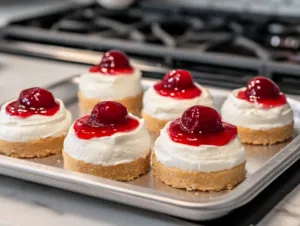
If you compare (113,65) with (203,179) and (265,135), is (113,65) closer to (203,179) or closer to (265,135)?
(265,135)

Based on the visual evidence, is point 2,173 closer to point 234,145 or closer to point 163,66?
point 234,145

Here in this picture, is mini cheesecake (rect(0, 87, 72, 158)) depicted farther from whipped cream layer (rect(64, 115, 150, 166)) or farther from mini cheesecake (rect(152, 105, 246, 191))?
mini cheesecake (rect(152, 105, 246, 191))

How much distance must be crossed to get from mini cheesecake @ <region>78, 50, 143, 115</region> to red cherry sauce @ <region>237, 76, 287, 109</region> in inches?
12.2

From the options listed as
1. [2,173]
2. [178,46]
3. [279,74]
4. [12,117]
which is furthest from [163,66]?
[2,173]

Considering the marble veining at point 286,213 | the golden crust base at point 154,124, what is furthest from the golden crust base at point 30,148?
the marble veining at point 286,213

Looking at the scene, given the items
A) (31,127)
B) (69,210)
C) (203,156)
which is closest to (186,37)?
(31,127)

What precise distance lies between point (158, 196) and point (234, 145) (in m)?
0.20

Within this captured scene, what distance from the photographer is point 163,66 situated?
184 cm

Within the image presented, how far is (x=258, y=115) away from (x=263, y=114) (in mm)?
10

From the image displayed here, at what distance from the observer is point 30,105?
1329 mm

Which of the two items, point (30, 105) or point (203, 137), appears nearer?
point (203, 137)

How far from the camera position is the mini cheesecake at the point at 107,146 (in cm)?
119

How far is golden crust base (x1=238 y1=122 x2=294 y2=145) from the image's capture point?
4.53 feet

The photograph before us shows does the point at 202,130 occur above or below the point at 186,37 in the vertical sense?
above
